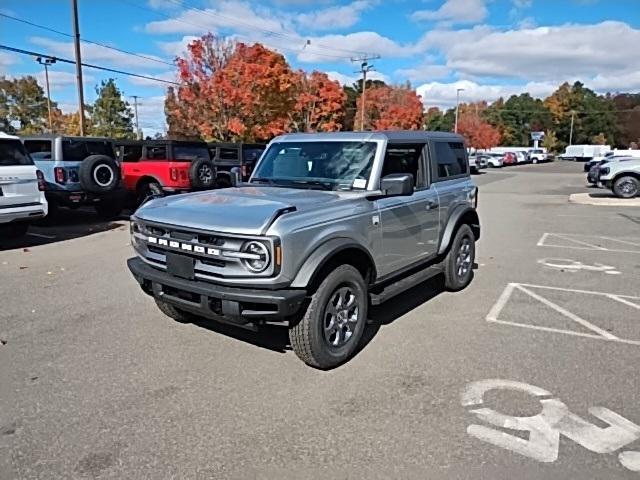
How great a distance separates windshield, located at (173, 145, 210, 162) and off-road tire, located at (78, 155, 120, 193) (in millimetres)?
1729

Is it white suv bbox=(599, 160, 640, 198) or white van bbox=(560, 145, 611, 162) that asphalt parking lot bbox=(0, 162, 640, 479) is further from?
white van bbox=(560, 145, 611, 162)

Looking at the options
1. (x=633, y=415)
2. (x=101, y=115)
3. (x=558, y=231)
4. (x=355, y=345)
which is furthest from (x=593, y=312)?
(x=101, y=115)

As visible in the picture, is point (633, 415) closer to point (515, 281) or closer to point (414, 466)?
point (414, 466)

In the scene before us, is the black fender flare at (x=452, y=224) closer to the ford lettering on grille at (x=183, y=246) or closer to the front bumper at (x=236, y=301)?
the front bumper at (x=236, y=301)

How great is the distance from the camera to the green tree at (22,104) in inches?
2096

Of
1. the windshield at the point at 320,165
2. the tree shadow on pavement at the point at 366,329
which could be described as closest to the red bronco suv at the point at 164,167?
the windshield at the point at 320,165

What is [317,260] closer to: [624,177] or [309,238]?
[309,238]

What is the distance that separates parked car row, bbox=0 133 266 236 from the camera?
8656 millimetres

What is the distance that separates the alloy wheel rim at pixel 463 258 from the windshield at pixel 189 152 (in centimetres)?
843

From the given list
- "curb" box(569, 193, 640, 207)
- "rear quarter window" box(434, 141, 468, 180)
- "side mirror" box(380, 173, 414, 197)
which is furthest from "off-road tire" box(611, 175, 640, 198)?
"side mirror" box(380, 173, 414, 197)

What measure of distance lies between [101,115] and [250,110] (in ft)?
101

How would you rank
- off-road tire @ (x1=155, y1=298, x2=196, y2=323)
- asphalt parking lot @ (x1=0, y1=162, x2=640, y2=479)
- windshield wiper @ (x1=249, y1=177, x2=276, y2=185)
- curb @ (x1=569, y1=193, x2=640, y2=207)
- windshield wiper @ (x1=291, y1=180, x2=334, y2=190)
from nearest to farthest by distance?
asphalt parking lot @ (x1=0, y1=162, x2=640, y2=479) < windshield wiper @ (x1=291, y1=180, x2=334, y2=190) < off-road tire @ (x1=155, y1=298, x2=196, y2=323) < windshield wiper @ (x1=249, y1=177, x2=276, y2=185) < curb @ (x1=569, y1=193, x2=640, y2=207)

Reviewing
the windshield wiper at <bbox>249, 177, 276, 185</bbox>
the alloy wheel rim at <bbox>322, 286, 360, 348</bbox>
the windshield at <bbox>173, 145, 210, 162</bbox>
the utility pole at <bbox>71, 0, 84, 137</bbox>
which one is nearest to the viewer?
the alloy wheel rim at <bbox>322, 286, 360, 348</bbox>

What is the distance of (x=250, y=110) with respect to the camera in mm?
28094
